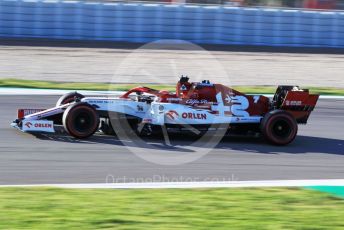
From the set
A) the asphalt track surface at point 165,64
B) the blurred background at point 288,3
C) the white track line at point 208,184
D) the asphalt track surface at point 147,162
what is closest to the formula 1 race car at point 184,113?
the asphalt track surface at point 147,162

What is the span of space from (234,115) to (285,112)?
785 millimetres

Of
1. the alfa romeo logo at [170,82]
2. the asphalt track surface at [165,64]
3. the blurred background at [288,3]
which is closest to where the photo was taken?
the alfa romeo logo at [170,82]

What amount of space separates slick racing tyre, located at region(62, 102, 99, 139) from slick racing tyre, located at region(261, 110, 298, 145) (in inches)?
102

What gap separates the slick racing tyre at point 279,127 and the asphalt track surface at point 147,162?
0.14 meters

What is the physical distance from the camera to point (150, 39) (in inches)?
892

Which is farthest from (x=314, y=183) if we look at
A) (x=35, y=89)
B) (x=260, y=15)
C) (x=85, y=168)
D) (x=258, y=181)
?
(x=260, y=15)

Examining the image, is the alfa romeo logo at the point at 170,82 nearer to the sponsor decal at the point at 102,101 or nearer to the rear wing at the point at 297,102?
the sponsor decal at the point at 102,101

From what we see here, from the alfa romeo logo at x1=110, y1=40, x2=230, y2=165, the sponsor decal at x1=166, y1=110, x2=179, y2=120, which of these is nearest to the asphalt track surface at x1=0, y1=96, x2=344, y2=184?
the alfa romeo logo at x1=110, y1=40, x2=230, y2=165

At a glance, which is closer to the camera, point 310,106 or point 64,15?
point 310,106

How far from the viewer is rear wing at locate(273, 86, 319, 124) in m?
10.8

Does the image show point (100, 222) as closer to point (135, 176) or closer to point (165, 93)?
point (135, 176)

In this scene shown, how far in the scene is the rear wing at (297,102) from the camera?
10.8 m

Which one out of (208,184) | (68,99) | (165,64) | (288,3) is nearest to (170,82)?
(165,64)

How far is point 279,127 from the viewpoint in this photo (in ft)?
34.9
